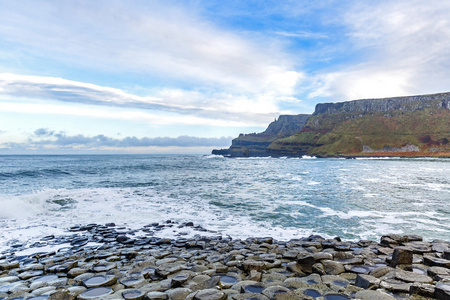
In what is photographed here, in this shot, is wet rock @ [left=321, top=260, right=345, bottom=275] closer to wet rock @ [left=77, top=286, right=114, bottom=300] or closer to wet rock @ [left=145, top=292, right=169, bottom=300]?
wet rock @ [left=145, top=292, right=169, bottom=300]

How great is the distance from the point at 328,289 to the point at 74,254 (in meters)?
8.36

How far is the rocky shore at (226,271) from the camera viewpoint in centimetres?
494

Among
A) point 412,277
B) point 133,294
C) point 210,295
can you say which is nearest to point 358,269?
point 412,277

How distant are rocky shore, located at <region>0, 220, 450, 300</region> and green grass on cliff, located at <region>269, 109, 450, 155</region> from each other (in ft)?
568

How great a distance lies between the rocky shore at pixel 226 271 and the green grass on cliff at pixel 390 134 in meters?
173

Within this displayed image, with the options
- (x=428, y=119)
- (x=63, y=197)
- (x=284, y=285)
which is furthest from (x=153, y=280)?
(x=428, y=119)

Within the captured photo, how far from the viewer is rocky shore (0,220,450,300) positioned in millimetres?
4941

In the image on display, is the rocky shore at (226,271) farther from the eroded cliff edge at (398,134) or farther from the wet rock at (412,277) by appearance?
the eroded cliff edge at (398,134)

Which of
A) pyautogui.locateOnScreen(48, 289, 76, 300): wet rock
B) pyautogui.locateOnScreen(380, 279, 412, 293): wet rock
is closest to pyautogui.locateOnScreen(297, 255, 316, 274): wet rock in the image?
pyautogui.locateOnScreen(380, 279, 412, 293): wet rock

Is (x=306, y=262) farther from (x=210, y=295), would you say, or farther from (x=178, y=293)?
(x=178, y=293)

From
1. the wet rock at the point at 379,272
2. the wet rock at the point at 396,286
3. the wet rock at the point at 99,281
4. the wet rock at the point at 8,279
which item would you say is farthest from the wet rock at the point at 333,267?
the wet rock at the point at 8,279

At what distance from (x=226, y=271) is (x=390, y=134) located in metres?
199

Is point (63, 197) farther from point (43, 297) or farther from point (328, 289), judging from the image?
point (328, 289)

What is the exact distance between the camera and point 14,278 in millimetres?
6617
